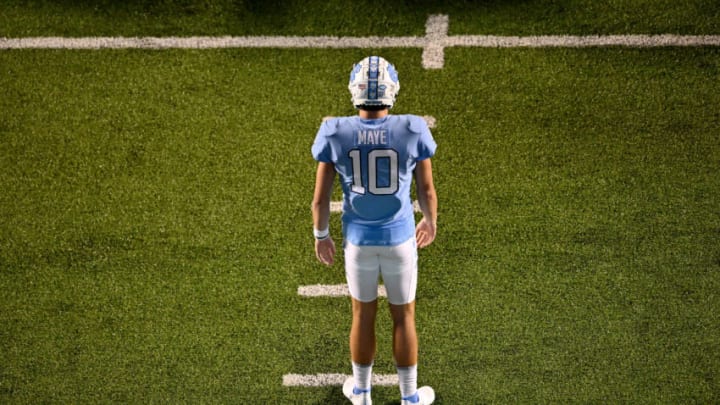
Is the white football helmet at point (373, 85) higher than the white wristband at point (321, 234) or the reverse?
higher

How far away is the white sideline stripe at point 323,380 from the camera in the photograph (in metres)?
5.44

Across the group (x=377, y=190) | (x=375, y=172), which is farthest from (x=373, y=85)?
(x=377, y=190)

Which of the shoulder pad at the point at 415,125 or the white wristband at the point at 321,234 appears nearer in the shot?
the shoulder pad at the point at 415,125

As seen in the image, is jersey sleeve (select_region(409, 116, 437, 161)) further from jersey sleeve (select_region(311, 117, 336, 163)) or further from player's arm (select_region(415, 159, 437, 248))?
jersey sleeve (select_region(311, 117, 336, 163))

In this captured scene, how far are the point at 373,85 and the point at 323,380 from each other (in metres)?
2.07

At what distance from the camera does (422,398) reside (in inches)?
209

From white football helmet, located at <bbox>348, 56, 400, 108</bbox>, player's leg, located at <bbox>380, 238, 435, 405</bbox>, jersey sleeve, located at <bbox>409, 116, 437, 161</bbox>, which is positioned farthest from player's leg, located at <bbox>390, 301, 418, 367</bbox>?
white football helmet, located at <bbox>348, 56, 400, 108</bbox>

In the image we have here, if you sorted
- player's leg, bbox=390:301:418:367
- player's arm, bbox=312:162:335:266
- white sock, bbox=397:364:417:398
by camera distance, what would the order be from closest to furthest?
player's arm, bbox=312:162:335:266 < player's leg, bbox=390:301:418:367 < white sock, bbox=397:364:417:398

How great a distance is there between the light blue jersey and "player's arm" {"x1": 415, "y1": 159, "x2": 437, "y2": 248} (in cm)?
6

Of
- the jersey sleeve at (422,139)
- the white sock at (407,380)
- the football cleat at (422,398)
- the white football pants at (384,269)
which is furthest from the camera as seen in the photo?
the football cleat at (422,398)

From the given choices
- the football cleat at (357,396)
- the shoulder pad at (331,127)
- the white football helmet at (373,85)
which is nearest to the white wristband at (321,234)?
the shoulder pad at (331,127)

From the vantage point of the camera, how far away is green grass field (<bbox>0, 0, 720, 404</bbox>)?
5516 millimetres

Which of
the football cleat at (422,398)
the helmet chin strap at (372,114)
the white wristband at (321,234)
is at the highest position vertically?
the helmet chin strap at (372,114)

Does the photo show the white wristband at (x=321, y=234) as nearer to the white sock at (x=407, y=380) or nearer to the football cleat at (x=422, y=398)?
the white sock at (x=407, y=380)
